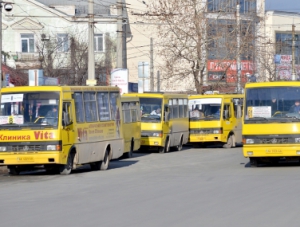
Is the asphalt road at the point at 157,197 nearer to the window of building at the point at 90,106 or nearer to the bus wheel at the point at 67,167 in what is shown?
the bus wheel at the point at 67,167

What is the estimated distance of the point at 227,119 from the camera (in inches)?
1486

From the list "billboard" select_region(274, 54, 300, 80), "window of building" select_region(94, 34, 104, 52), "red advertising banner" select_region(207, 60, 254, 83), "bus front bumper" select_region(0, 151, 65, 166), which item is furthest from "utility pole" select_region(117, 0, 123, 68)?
"window of building" select_region(94, 34, 104, 52)

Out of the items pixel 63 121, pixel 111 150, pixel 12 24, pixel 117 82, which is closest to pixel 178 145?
pixel 117 82

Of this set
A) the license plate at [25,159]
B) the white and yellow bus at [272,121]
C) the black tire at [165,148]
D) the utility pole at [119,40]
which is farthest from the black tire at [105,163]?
the black tire at [165,148]

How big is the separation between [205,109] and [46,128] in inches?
709

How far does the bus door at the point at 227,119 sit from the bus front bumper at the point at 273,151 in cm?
1519

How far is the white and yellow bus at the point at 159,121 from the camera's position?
33.6 metres

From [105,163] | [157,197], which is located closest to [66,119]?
[105,163]

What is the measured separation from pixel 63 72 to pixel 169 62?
7.90m

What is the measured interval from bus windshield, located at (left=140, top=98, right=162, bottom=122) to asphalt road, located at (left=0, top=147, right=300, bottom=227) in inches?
399

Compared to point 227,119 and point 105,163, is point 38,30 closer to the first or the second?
point 227,119

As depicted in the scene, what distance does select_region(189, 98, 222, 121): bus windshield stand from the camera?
37438mm

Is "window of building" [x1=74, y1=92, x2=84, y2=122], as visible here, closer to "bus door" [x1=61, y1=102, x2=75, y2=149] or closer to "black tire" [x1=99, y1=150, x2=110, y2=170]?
"bus door" [x1=61, y1=102, x2=75, y2=149]

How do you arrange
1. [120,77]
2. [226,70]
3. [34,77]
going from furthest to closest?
1. [226,70]
2. [120,77]
3. [34,77]
